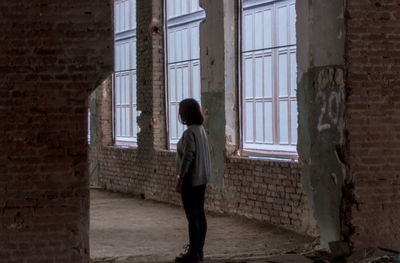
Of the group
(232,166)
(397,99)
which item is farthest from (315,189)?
(232,166)

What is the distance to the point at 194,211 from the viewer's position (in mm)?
7500

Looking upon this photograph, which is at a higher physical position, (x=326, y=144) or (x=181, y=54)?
(x=181, y=54)

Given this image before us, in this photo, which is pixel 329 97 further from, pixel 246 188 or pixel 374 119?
pixel 246 188

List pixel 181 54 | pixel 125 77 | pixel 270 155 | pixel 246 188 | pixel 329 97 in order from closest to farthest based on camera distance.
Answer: pixel 329 97 < pixel 270 155 < pixel 246 188 < pixel 181 54 < pixel 125 77

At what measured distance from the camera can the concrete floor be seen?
27.1 feet

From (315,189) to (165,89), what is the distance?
214 inches

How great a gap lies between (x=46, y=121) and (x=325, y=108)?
3204mm

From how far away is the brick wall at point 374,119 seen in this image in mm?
7625

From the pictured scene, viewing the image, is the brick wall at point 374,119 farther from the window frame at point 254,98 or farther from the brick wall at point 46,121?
the brick wall at point 46,121

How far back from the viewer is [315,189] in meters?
8.34

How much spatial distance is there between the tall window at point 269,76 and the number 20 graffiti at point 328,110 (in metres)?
1.46

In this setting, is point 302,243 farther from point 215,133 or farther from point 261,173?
point 215,133

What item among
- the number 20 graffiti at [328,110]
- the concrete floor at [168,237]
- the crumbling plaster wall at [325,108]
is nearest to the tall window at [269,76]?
the crumbling plaster wall at [325,108]

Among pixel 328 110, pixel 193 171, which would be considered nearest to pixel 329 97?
pixel 328 110
